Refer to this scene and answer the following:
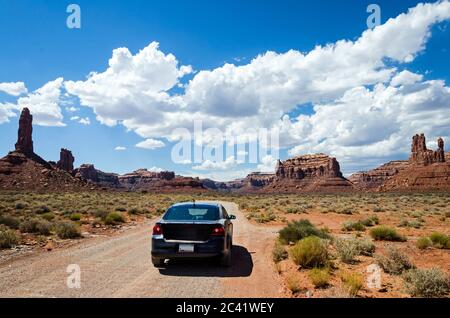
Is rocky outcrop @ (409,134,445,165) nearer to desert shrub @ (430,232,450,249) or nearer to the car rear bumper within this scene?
desert shrub @ (430,232,450,249)

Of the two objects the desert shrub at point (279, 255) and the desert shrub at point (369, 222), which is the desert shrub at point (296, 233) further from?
the desert shrub at point (369, 222)

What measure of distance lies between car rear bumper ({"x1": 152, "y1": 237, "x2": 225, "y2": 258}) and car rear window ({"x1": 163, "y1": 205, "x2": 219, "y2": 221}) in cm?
72

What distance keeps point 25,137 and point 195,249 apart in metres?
122

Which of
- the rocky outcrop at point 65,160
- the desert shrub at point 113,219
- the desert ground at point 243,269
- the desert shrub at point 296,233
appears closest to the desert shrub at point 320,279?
the desert ground at point 243,269

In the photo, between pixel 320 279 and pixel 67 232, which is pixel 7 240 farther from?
pixel 320 279

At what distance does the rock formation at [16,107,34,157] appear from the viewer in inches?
4427

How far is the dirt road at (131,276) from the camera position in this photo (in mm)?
7004

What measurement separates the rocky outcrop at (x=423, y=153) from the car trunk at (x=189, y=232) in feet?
496

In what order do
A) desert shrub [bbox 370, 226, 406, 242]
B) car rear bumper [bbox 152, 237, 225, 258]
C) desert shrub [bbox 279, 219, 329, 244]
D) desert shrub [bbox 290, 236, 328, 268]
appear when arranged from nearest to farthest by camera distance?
car rear bumper [bbox 152, 237, 225, 258], desert shrub [bbox 290, 236, 328, 268], desert shrub [bbox 279, 219, 329, 244], desert shrub [bbox 370, 226, 406, 242]

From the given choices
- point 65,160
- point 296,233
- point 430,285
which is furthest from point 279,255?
point 65,160

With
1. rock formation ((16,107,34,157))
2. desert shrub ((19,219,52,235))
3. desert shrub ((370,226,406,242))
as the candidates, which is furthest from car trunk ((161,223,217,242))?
rock formation ((16,107,34,157))
